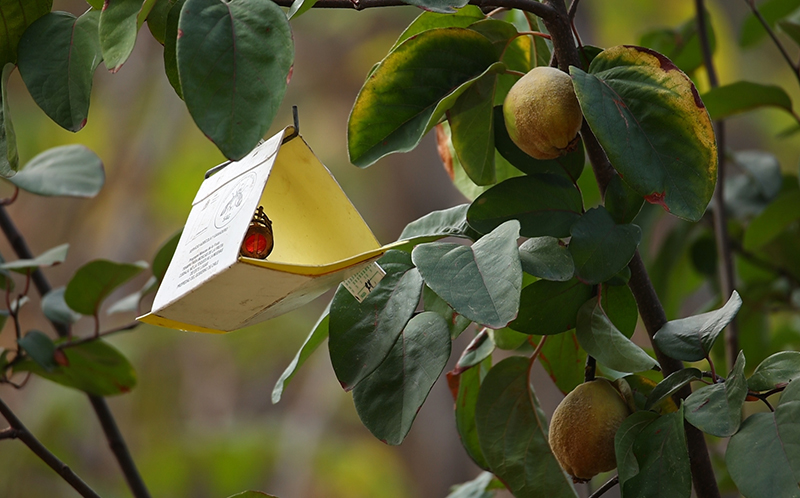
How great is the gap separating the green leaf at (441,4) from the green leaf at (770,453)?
26cm

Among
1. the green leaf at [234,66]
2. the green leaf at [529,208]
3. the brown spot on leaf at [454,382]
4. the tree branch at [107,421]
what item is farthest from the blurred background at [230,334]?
the green leaf at [234,66]

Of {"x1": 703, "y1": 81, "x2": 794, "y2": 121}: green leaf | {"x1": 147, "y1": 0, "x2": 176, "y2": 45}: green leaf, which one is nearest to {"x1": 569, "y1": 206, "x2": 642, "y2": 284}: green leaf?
{"x1": 147, "y1": 0, "x2": 176, "y2": 45}: green leaf

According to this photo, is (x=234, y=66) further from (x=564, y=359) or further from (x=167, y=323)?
(x=564, y=359)

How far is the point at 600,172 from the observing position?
0.45 metres

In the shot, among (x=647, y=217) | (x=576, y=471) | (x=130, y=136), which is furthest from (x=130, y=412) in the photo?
(x=576, y=471)

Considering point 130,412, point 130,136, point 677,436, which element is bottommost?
point 130,412

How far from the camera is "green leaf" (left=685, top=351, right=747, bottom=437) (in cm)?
36

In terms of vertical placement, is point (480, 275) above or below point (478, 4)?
below

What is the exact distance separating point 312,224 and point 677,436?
0.27 m

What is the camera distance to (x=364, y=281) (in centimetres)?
40

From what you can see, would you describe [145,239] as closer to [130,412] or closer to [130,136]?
[130,136]

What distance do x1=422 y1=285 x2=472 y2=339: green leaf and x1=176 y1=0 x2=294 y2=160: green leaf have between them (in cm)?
18

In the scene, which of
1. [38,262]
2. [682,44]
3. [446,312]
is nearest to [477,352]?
[446,312]

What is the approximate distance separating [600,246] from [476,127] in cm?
11
